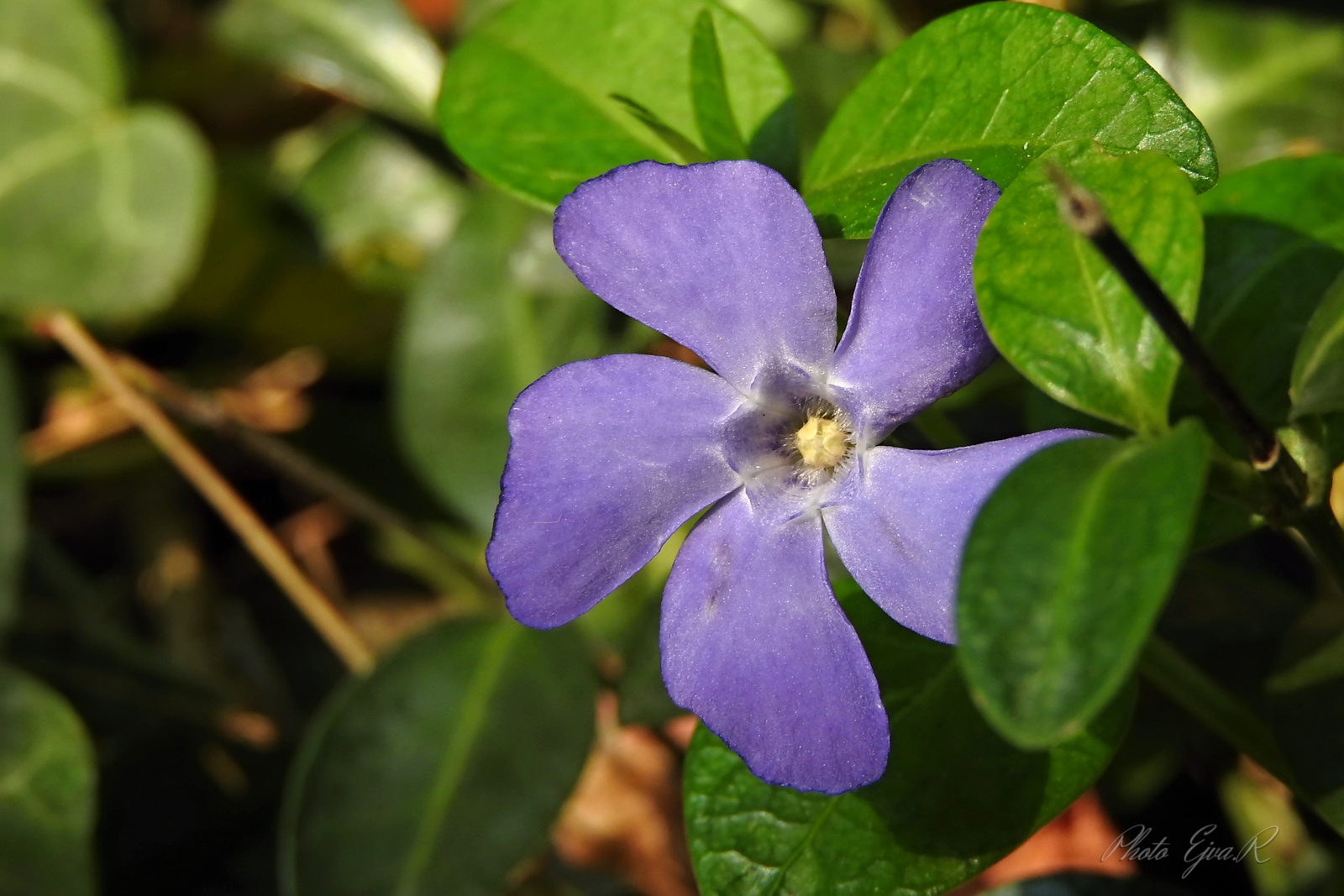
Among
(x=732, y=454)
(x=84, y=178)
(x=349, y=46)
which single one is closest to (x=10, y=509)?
(x=84, y=178)

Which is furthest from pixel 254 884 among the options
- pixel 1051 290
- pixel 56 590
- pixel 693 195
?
pixel 1051 290

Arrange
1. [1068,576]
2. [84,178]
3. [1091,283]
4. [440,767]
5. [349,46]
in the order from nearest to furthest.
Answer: [1068,576] → [1091,283] → [440,767] → [84,178] → [349,46]

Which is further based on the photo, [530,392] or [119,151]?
[119,151]

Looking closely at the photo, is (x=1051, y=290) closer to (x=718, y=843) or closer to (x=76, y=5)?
(x=718, y=843)

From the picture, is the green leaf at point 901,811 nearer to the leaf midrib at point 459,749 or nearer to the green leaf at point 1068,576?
the green leaf at point 1068,576

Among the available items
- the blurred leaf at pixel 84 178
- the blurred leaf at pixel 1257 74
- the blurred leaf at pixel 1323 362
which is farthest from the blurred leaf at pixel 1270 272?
the blurred leaf at pixel 84 178

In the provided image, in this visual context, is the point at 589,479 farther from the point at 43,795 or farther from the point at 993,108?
the point at 43,795
